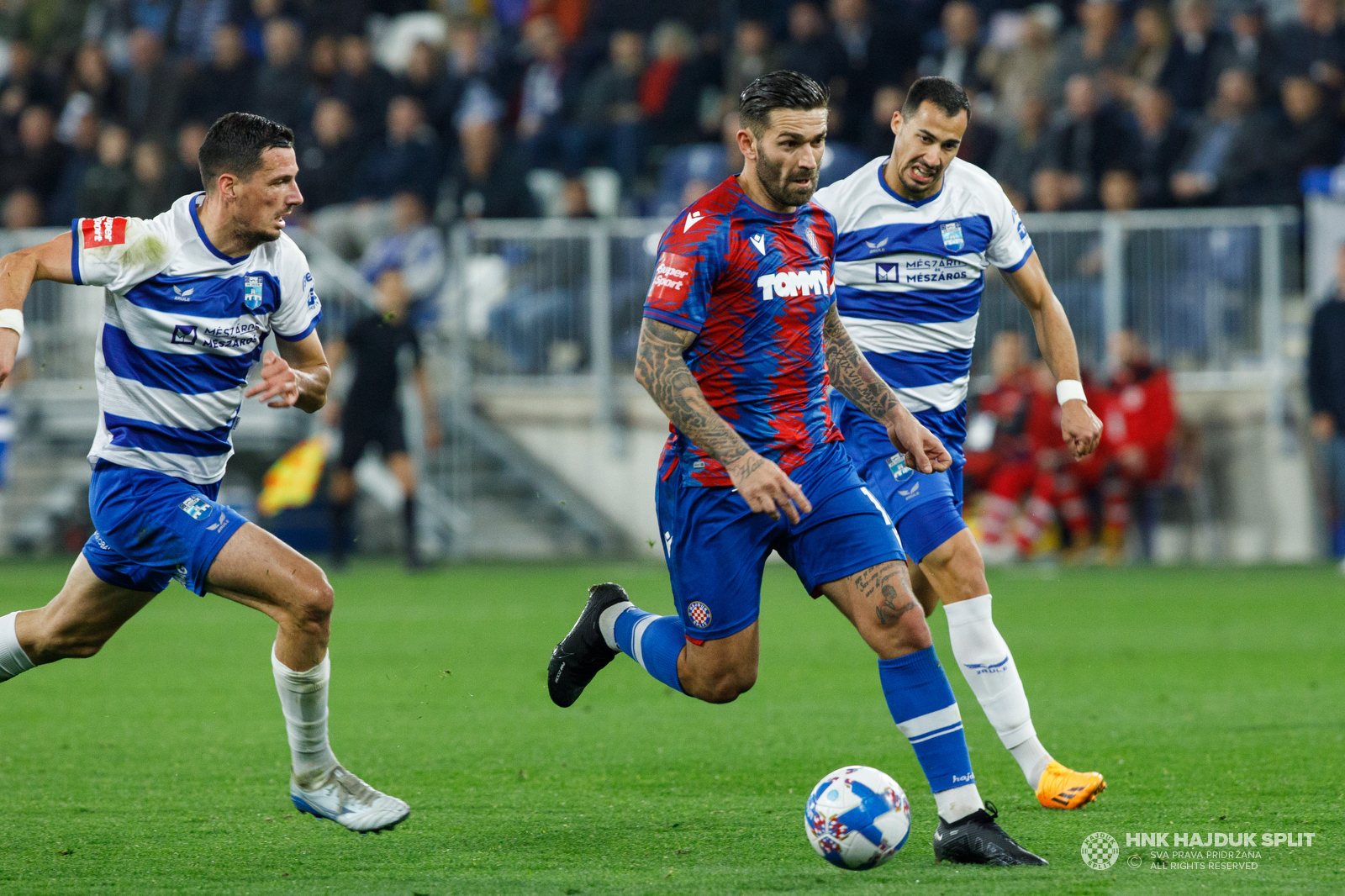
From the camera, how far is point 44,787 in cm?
646

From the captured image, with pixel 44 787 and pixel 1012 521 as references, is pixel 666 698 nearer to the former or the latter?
pixel 44 787

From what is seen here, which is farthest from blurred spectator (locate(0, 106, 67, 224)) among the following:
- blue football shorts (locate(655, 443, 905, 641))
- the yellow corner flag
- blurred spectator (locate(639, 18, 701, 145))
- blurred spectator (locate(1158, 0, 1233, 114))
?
blue football shorts (locate(655, 443, 905, 641))

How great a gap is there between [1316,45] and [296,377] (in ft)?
46.0

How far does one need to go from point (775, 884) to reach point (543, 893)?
65 cm

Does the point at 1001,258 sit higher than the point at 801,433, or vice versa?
the point at 1001,258

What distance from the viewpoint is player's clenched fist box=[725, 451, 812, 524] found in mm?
4926

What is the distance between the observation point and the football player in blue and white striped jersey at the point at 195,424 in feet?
18.0

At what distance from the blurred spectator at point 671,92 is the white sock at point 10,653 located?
13710 mm

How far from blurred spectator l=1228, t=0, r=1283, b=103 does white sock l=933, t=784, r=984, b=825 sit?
527 inches

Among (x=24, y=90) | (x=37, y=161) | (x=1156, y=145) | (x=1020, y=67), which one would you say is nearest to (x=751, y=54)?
(x=1020, y=67)

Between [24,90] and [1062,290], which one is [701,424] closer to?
[1062,290]

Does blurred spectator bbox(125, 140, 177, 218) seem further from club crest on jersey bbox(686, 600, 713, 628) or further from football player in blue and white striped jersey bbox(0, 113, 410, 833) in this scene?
club crest on jersey bbox(686, 600, 713, 628)

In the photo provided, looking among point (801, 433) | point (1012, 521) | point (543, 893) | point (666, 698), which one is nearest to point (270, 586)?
point (543, 893)

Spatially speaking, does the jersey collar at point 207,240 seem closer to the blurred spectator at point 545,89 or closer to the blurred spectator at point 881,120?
the blurred spectator at point 881,120
